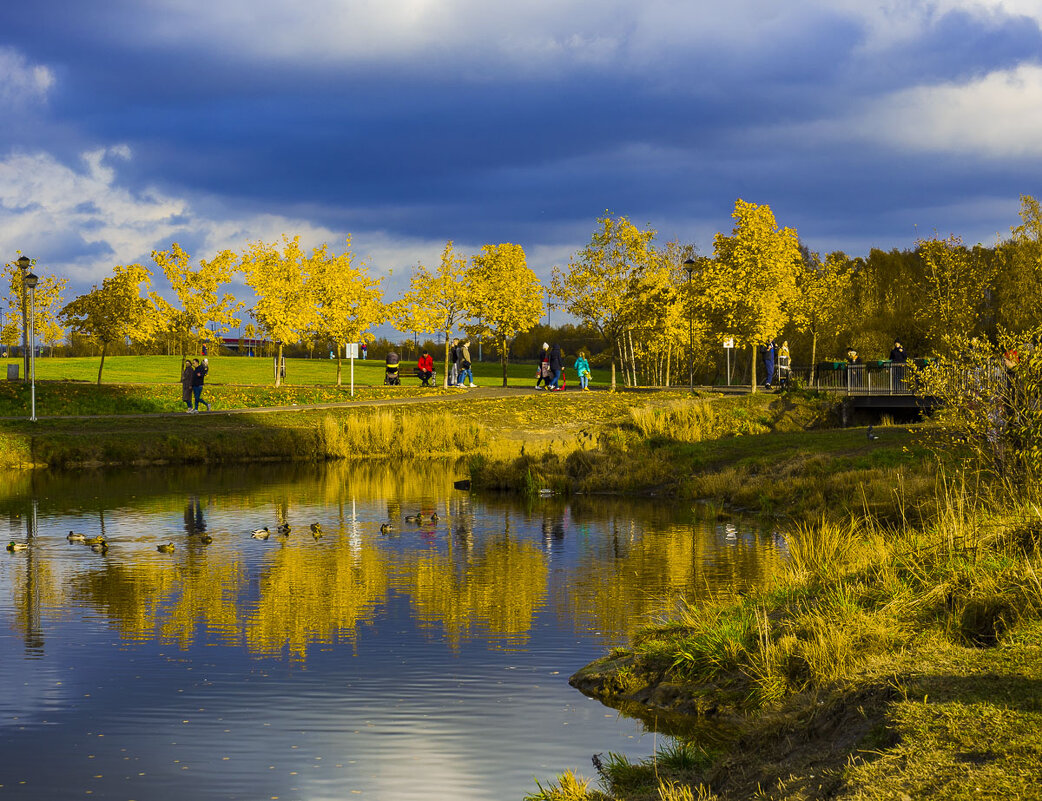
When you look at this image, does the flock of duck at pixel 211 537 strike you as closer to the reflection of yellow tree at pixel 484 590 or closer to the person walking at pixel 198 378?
the reflection of yellow tree at pixel 484 590

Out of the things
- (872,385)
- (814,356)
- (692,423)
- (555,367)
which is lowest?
(692,423)

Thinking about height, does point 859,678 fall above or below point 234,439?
below

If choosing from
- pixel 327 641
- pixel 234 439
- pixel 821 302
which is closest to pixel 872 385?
pixel 821 302

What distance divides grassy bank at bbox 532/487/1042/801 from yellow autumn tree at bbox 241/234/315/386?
4898cm

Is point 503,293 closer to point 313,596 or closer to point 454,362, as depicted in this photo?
point 454,362

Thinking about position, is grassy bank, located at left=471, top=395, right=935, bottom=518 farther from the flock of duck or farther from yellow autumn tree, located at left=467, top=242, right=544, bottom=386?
yellow autumn tree, located at left=467, top=242, right=544, bottom=386

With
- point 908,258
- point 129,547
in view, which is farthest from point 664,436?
point 908,258

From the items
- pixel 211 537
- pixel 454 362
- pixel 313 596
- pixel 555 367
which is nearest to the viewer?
pixel 313 596

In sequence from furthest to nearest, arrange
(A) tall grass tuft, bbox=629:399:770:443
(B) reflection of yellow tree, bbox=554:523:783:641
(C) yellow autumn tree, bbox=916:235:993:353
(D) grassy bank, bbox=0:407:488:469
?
1. (C) yellow autumn tree, bbox=916:235:993:353
2. (D) grassy bank, bbox=0:407:488:469
3. (A) tall grass tuft, bbox=629:399:770:443
4. (B) reflection of yellow tree, bbox=554:523:783:641

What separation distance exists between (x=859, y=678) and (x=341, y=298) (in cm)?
5685

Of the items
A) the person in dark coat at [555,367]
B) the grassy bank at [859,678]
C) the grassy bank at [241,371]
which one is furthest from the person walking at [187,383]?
the grassy bank at [859,678]

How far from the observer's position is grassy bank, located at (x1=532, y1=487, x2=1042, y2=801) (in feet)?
21.5

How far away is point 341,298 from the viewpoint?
208 feet

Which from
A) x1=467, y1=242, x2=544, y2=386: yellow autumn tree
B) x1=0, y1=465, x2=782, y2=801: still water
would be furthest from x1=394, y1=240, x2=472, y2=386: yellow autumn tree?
x1=0, y1=465, x2=782, y2=801: still water
